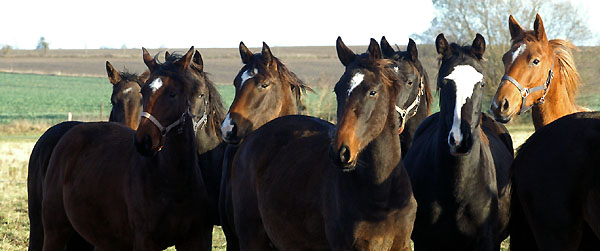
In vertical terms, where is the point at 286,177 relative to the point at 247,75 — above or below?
below

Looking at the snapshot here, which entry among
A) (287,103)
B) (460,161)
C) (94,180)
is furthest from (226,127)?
(460,161)

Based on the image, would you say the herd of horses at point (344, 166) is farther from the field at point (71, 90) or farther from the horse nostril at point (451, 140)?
the field at point (71, 90)

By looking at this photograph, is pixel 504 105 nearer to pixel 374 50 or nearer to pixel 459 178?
pixel 459 178

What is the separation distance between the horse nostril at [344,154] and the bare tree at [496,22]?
19.9 meters

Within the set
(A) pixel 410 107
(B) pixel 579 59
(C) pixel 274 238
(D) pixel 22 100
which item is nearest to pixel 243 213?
(C) pixel 274 238

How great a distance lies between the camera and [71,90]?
138 ft

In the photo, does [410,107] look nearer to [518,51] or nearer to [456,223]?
[518,51]

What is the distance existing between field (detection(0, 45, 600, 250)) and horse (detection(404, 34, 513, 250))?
2362 mm

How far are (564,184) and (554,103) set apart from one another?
1.55 meters

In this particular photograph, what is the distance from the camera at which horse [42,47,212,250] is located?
504cm

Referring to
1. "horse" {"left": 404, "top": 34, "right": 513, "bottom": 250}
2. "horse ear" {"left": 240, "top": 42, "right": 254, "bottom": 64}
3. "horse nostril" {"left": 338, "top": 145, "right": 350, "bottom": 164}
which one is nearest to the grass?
"horse ear" {"left": 240, "top": 42, "right": 254, "bottom": 64}

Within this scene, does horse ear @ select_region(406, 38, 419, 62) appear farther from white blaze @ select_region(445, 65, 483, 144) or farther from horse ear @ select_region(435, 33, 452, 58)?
white blaze @ select_region(445, 65, 483, 144)

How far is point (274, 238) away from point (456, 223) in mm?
1197

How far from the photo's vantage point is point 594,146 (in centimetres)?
444
